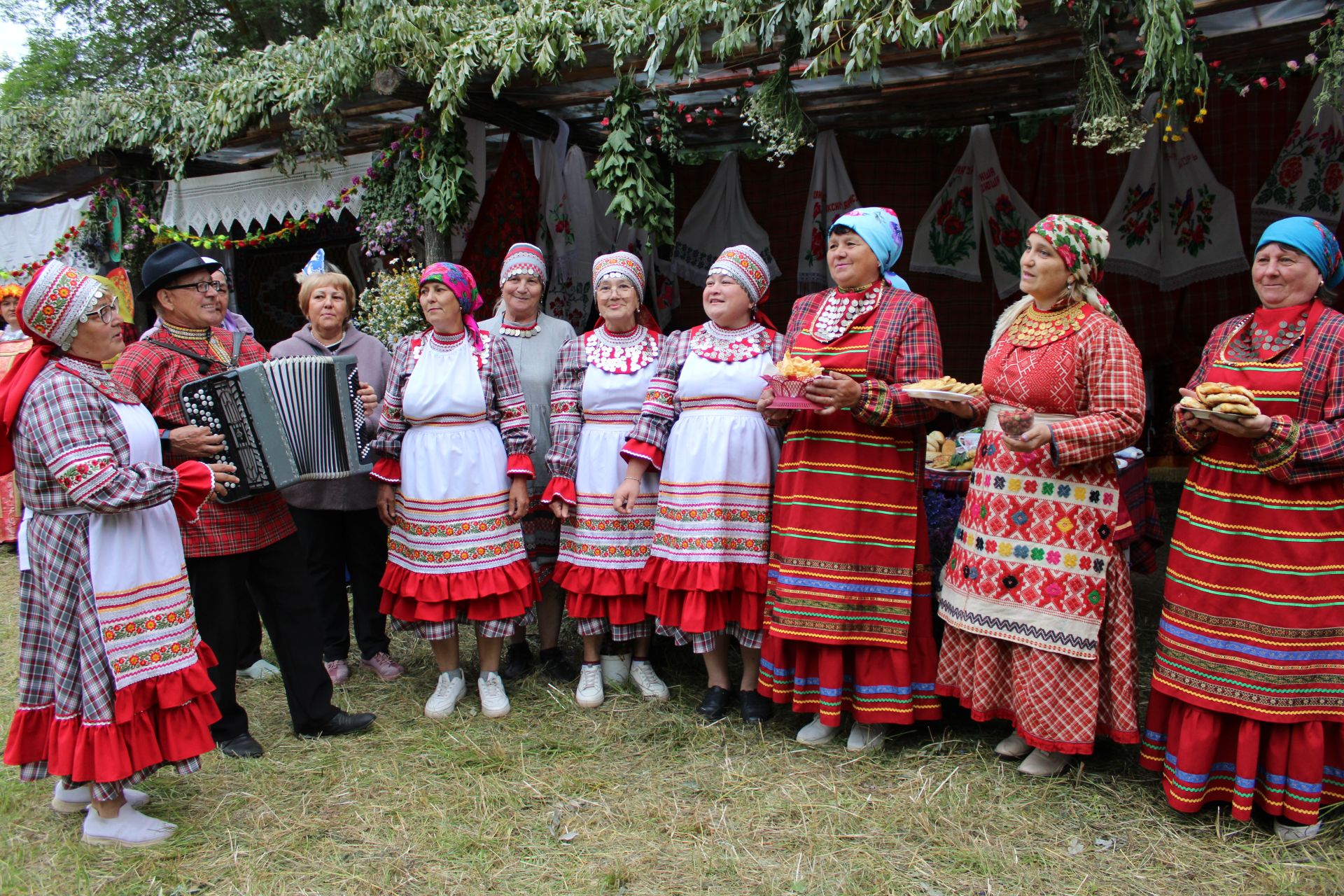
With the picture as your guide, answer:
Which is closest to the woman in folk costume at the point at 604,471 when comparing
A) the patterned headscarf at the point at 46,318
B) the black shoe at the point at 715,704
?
the black shoe at the point at 715,704

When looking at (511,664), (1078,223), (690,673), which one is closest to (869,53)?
(1078,223)

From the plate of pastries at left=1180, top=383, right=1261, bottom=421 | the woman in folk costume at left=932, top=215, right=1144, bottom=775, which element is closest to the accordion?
the woman in folk costume at left=932, top=215, right=1144, bottom=775

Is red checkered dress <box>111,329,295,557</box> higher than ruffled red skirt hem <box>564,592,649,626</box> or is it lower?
higher

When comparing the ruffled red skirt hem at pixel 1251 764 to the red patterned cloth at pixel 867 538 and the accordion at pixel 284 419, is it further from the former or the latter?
the accordion at pixel 284 419

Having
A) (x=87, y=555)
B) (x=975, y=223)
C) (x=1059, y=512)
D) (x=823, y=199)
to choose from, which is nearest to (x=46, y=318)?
(x=87, y=555)

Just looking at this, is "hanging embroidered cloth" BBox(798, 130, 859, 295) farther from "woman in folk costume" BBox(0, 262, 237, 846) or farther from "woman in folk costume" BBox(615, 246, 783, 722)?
"woman in folk costume" BBox(0, 262, 237, 846)

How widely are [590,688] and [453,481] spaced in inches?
43.5

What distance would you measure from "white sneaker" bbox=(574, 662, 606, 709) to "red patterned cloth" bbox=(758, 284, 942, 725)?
99cm

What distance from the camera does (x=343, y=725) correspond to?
3783mm

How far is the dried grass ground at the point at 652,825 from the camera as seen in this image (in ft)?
8.93

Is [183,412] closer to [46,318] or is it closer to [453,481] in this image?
[46,318]

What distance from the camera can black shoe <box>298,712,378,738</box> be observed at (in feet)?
12.4

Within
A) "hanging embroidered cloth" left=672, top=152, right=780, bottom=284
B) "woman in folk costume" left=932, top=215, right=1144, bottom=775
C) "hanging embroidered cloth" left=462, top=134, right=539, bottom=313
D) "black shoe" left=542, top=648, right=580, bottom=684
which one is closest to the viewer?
"woman in folk costume" left=932, top=215, right=1144, bottom=775

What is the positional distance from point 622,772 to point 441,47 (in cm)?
384
